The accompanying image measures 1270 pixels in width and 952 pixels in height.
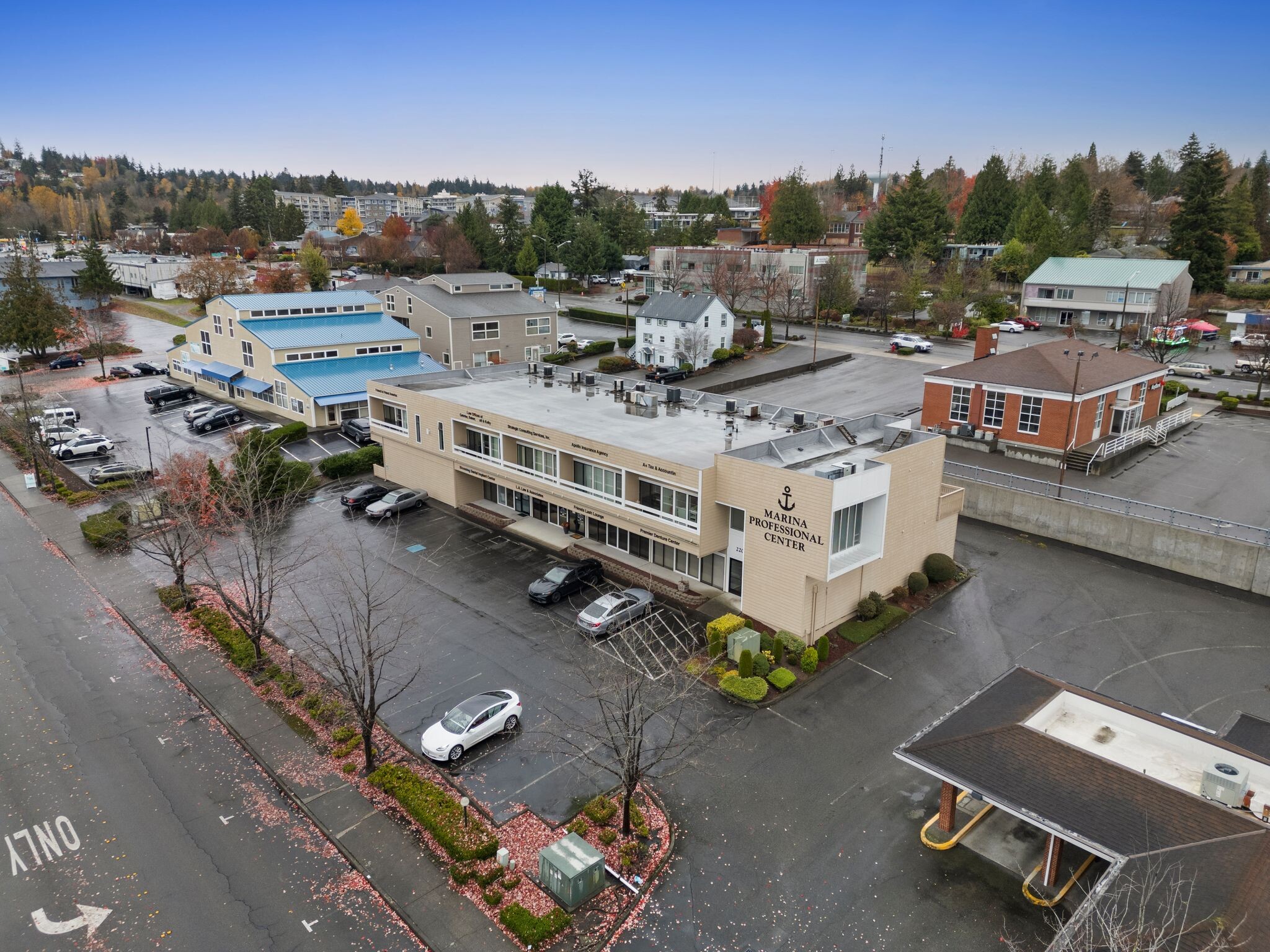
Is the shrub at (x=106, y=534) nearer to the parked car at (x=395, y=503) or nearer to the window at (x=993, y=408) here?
the parked car at (x=395, y=503)

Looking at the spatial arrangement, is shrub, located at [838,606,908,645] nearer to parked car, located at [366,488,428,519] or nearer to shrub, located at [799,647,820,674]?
shrub, located at [799,647,820,674]

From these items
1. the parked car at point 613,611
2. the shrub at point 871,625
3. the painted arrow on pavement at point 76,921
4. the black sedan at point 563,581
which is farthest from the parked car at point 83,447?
the shrub at point 871,625

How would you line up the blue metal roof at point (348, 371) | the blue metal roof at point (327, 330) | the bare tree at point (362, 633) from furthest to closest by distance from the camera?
the blue metal roof at point (327, 330) < the blue metal roof at point (348, 371) < the bare tree at point (362, 633)

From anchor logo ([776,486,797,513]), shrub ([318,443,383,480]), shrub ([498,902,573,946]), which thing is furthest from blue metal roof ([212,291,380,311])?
shrub ([498,902,573,946])

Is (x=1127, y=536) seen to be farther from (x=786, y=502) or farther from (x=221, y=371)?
(x=221, y=371)

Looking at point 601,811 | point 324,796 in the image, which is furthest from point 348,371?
point 601,811

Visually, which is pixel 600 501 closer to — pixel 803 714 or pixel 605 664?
pixel 605 664
